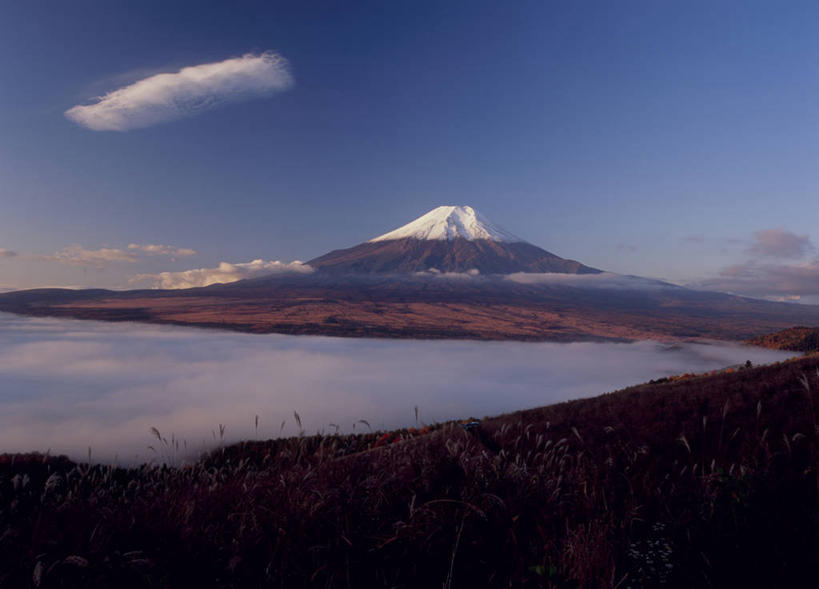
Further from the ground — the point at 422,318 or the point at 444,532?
the point at 444,532

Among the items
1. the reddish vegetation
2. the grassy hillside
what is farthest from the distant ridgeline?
the reddish vegetation

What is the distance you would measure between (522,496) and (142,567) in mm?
2707

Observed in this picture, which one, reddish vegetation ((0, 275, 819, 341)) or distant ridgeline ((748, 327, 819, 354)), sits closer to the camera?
distant ridgeline ((748, 327, 819, 354))

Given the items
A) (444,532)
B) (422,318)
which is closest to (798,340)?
(444,532)

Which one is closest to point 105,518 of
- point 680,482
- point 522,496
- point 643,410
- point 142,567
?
point 142,567

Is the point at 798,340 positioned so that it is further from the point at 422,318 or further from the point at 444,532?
the point at 422,318

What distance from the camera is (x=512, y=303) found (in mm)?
192750

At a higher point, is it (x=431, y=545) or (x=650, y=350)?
(x=431, y=545)

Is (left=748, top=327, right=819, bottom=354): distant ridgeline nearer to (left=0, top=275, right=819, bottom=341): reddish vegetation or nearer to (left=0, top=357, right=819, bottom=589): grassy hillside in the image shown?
(left=0, top=357, right=819, bottom=589): grassy hillside

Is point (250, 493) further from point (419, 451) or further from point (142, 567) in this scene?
point (419, 451)

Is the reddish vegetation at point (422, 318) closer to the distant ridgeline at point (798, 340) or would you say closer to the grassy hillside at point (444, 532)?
the distant ridgeline at point (798, 340)

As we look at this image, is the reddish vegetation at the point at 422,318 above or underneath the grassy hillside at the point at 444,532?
underneath

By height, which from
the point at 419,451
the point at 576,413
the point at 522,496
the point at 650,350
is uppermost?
the point at 522,496

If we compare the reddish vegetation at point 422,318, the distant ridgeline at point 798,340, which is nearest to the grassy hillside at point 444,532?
the distant ridgeline at point 798,340
